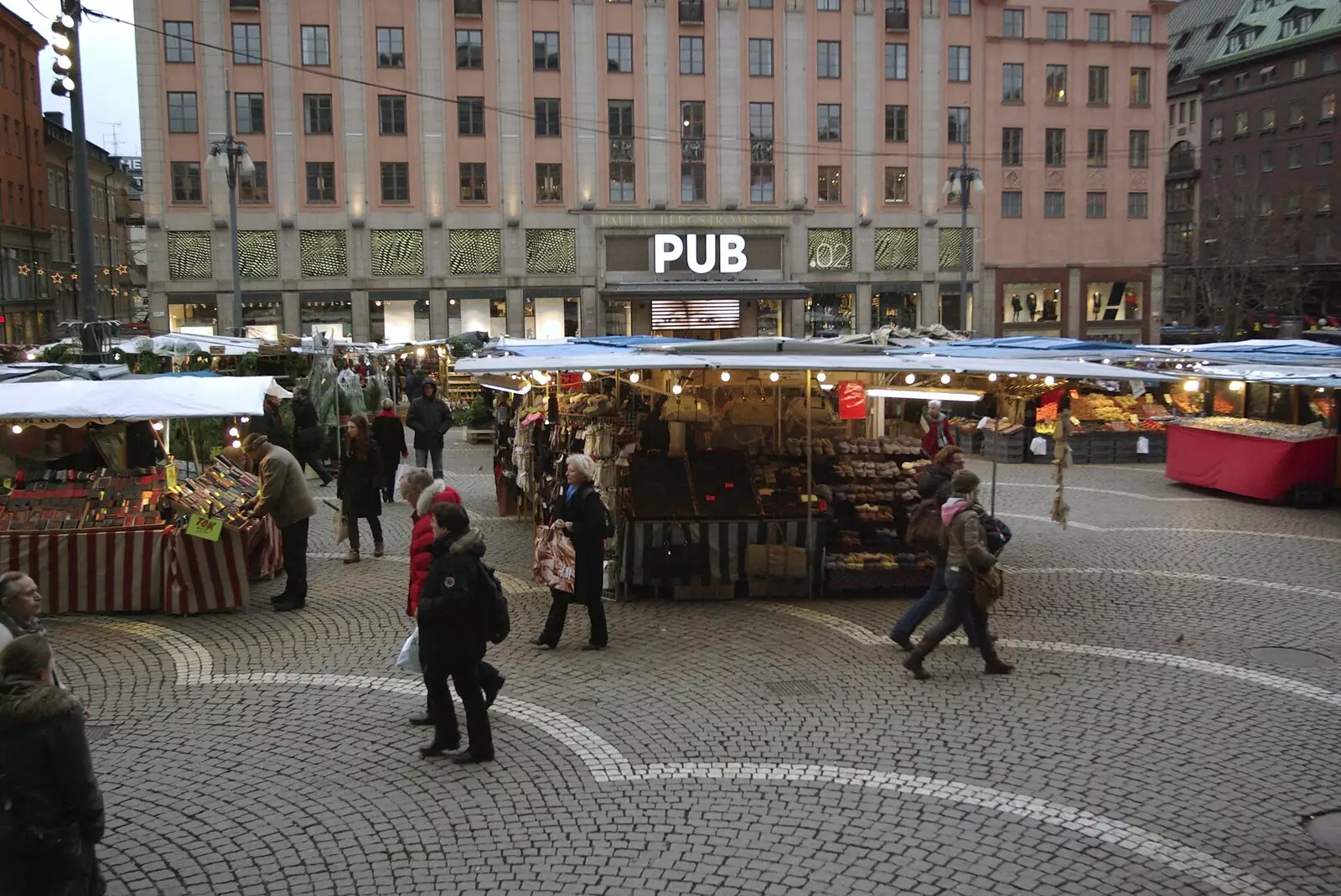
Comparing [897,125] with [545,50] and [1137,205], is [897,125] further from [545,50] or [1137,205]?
[545,50]

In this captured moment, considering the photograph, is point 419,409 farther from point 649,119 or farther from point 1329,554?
point 649,119

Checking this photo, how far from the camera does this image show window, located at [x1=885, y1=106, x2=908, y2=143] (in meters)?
52.8

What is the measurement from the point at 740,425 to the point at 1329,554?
299 inches

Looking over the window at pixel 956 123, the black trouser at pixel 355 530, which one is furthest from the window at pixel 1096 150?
the black trouser at pixel 355 530

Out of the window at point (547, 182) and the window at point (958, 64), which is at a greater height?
the window at point (958, 64)

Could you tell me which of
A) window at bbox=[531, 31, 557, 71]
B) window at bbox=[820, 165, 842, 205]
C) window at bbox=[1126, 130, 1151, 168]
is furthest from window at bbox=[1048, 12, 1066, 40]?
window at bbox=[531, 31, 557, 71]

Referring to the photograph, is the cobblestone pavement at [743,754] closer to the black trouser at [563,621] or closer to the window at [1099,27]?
the black trouser at [563,621]

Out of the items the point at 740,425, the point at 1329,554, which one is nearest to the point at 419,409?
the point at 740,425

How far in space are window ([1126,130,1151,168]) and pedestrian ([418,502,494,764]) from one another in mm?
56885

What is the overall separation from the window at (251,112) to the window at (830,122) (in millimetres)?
25271

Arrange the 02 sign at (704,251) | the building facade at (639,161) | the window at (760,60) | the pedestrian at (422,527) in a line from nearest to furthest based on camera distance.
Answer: the pedestrian at (422,527) < the building facade at (639,161) < the 02 sign at (704,251) < the window at (760,60)

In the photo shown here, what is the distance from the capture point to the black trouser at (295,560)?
1098 cm

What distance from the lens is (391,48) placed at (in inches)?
1929

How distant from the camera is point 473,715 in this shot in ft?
22.8
